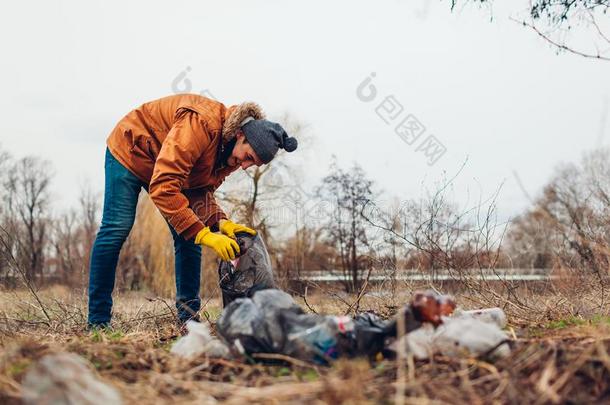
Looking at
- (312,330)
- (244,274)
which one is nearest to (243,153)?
(244,274)

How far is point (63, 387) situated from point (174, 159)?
1739mm

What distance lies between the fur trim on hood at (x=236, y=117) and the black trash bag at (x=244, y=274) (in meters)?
0.69

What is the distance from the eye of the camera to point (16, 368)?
171 cm

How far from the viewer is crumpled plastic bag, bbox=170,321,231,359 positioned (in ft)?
6.18

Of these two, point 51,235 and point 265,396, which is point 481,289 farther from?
point 51,235

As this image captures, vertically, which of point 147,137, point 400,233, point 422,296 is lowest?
point 422,296

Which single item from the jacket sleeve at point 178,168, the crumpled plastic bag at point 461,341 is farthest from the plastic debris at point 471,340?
the jacket sleeve at point 178,168

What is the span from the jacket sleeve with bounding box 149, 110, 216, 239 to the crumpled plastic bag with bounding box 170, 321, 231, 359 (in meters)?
1.09

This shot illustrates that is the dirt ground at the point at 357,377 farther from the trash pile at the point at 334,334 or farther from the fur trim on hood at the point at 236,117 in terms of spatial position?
the fur trim on hood at the point at 236,117

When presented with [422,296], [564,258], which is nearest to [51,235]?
[564,258]

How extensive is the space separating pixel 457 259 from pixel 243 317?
8.94 ft

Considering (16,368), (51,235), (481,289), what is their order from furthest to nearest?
(51,235) → (481,289) → (16,368)

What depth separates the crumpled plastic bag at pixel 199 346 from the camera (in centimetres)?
188

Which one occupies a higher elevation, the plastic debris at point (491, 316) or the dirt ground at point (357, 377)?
the plastic debris at point (491, 316)
